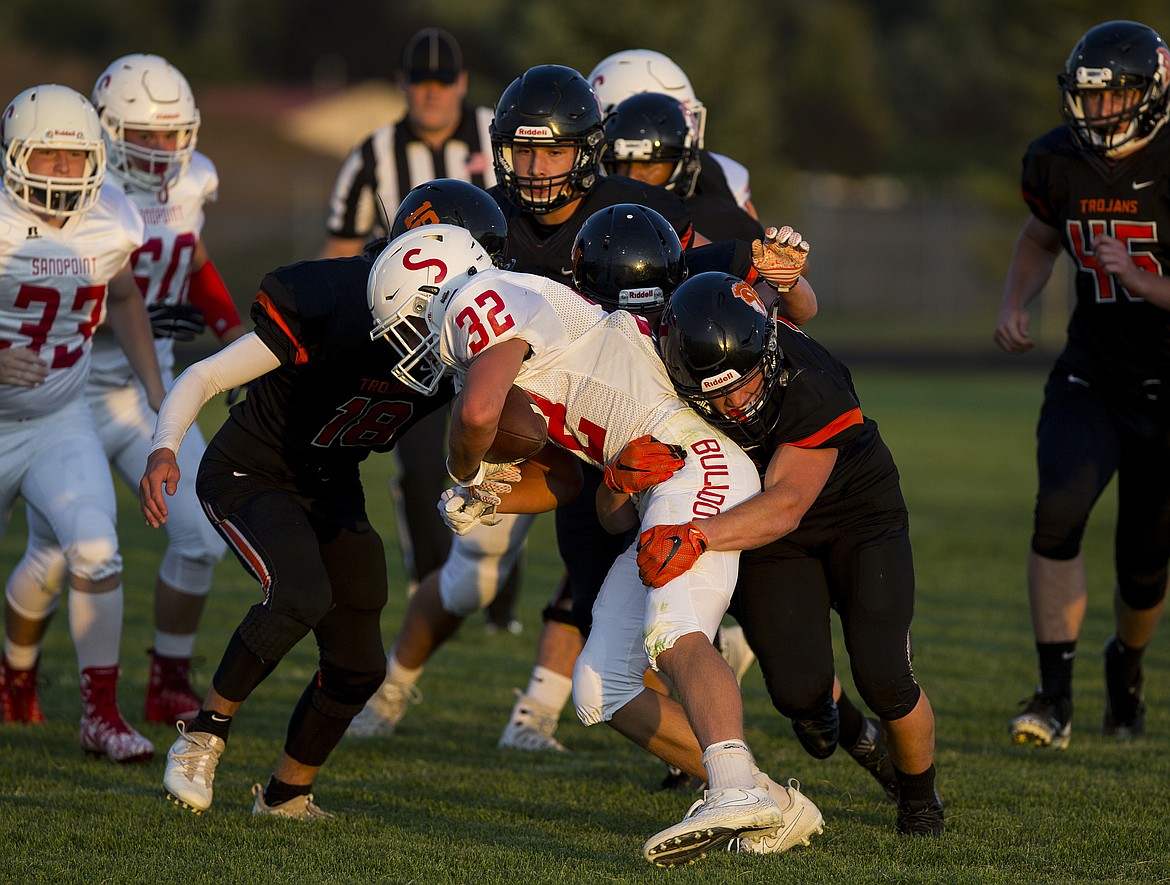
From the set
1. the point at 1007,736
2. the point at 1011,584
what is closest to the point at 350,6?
the point at 1011,584

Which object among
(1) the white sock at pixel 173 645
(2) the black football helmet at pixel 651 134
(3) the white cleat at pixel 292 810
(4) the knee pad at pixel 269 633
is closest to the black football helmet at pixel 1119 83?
(2) the black football helmet at pixel 651 134

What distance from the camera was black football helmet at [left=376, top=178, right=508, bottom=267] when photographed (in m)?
3.79

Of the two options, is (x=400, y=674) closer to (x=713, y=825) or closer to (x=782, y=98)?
(x=713, y=825)

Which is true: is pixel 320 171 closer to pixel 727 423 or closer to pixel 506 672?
pixel 506 672

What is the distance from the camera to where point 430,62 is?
641 cm

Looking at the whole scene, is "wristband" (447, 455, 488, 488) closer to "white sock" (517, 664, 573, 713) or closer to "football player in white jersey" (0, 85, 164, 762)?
"white sock" (517, 664, 573, 713)

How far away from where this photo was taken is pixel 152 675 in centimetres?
506

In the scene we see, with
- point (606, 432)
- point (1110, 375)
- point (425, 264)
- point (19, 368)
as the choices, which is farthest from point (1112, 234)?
point (19, 368)

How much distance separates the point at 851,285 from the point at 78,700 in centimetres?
2682

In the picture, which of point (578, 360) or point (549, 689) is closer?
point (578, 360)

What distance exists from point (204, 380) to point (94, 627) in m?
1.25

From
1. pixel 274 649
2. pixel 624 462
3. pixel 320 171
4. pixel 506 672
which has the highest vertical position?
pixel 624 462

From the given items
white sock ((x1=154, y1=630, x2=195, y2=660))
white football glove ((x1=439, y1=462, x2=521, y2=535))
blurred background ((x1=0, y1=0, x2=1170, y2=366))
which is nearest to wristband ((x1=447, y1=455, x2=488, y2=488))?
white football glove ((x1=439, y1=462, x2=521, y2=535))

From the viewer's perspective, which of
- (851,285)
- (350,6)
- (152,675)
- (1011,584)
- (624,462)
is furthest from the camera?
(350,6)
